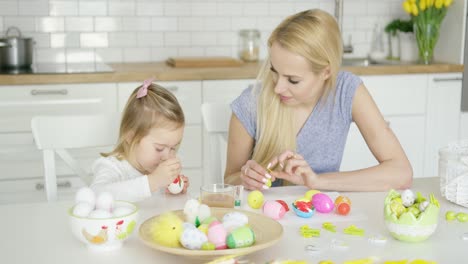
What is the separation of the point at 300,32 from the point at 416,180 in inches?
23.5

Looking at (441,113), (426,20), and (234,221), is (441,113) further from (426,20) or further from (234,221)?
(234,221)

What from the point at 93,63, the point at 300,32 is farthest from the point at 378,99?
the point at 300,32

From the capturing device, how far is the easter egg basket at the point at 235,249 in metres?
1.42

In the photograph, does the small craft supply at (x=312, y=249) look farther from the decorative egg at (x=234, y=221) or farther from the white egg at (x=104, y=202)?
the white egg at (x=104, y=202)

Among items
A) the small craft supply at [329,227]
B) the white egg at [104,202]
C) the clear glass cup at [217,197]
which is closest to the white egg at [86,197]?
the white egg at [104,202]

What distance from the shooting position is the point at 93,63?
4215mm

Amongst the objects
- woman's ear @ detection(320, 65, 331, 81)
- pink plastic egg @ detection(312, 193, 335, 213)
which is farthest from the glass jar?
pink plastic egg @ detection(312, 193, 335, 213)

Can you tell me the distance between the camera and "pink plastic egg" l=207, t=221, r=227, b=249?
1449 mm

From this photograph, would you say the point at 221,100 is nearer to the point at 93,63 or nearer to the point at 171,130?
the point at 93,63

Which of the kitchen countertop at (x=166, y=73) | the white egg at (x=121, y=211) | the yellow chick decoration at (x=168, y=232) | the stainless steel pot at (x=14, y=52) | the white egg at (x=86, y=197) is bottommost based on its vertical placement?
the yellow chick decoration at (x=168, y=232)

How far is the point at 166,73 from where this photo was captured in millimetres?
3719

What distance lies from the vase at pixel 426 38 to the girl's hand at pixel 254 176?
2525 mm

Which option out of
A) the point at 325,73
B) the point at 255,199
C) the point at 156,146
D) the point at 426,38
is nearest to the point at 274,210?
the point at 255,199

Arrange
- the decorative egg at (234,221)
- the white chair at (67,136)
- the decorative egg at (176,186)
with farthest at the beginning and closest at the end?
the white chair at (67,136)
the decorative egg at (176,186)
the decorative egg at (234,221)
